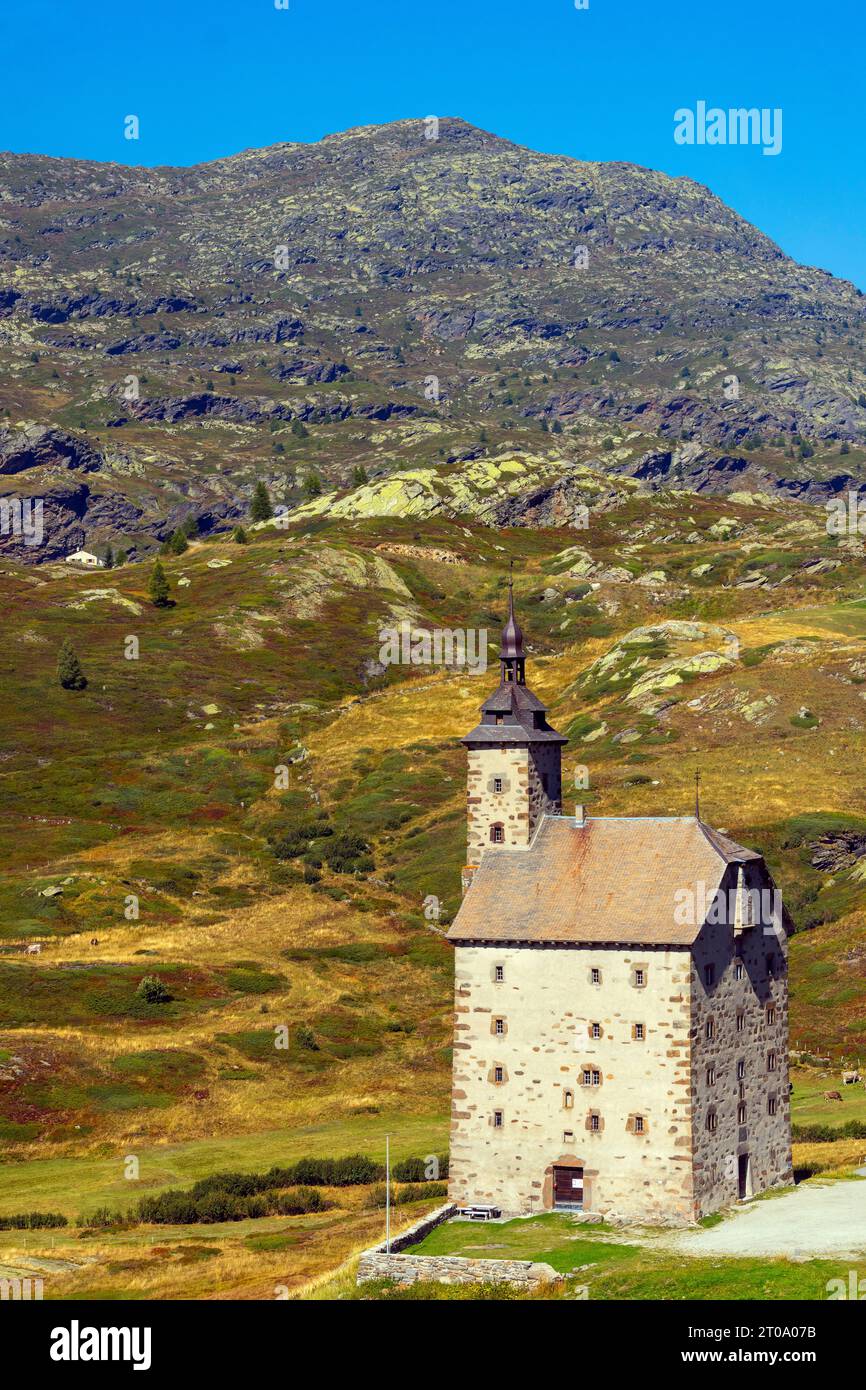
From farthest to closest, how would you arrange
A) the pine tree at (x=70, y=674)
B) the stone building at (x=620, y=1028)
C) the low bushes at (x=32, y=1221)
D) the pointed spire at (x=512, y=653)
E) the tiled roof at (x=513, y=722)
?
the pine tree at (x=70, y=674)
the pointed spire at (x=512, y=653)
the tiled roof at (x=513, y=722)
the low bushes at (x=32, y=1221)
the stone building at (x=620, y=1028)

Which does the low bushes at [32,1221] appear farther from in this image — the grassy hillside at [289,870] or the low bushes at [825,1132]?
the low bushes at [825,1132]

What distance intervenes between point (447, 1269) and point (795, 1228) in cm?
1105

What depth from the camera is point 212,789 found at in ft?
505

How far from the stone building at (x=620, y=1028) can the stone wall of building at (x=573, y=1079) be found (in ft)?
0.16

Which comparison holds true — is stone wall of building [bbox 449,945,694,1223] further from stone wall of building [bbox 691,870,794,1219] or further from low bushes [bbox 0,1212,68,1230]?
low bushes [bbox 0,1212,68,1230]

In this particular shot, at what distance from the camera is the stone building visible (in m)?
56.3

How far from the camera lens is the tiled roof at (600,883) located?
57969 mm

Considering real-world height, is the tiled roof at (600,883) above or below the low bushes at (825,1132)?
above

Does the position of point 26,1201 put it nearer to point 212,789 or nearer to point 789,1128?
point 789,1128

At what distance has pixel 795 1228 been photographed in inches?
2069

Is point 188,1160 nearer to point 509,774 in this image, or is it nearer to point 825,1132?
point 509,774

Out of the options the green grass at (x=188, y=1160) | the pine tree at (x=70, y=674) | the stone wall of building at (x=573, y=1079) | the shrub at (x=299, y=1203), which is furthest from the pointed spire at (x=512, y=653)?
the pine tree at (x=70, y=674)
